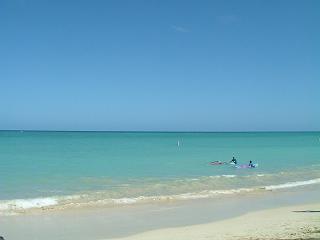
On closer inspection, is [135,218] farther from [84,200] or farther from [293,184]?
[293,184]

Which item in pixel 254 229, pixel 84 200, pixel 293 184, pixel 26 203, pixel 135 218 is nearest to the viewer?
pixel 254 229

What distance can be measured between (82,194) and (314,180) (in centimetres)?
1362

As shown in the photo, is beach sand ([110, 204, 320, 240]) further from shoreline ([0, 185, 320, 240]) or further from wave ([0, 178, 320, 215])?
wave ([0, 178, 320, 215])

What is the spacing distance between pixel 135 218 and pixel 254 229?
158 inches

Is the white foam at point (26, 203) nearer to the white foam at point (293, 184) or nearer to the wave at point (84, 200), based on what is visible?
the wave at point (84, 200)

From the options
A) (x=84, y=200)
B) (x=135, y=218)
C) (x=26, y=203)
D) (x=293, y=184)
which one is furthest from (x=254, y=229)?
(x=293, y=184)

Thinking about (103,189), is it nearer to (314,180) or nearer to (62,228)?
(62,228)

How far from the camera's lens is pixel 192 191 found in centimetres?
2123

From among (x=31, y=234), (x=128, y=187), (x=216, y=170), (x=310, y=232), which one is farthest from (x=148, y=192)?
(x=216, y=170)

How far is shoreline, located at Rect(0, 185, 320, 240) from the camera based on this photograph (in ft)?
42.4

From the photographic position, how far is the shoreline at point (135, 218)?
12.9 metres

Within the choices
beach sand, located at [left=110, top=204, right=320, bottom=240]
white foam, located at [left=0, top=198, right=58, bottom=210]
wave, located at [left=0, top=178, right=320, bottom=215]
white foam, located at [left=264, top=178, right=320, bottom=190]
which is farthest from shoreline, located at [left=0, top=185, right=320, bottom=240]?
white foam, located at [left=264, top=178, right=320, bottom=190]

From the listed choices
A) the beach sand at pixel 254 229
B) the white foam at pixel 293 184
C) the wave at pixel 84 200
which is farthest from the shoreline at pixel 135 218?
the white foam at pixel 293 184

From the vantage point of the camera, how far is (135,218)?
1514 centimetres
